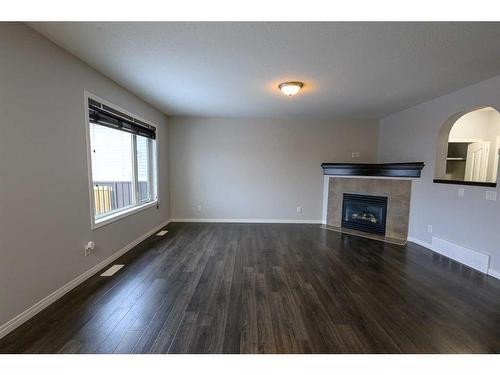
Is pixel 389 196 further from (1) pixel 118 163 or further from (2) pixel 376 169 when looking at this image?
(1) pixel 118 163

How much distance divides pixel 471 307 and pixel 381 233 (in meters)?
2.26

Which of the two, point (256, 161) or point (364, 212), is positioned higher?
point (256, 161)

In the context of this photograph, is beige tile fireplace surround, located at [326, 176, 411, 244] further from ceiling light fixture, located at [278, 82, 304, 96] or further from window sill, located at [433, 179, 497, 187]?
ceiling light fixture, located at [278, 82, 304, 96]

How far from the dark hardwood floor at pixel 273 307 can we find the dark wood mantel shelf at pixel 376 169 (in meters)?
1.43

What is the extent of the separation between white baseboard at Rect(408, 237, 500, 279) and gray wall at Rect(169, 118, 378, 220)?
2.21m

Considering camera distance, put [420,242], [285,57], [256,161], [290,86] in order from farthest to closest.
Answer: [256,161] < [420,242] < [290,86] < [285,57]

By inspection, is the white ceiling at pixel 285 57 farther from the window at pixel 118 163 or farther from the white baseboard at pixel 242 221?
the white baseboard at pixel 242 221

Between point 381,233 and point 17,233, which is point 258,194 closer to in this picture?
point 381,233

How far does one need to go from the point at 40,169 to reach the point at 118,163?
1.40 metres

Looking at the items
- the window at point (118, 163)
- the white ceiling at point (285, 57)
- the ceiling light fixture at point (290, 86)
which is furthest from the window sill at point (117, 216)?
the ceiling light fixture at point (290, 86)

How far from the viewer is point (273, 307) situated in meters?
1.93

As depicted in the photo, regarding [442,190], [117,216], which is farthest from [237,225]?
[442,190]

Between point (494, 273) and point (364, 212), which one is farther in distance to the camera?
point (364, 212)

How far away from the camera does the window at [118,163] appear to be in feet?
8.59
